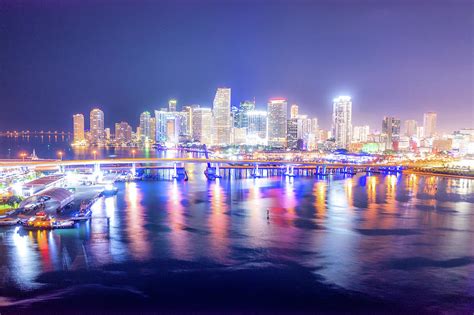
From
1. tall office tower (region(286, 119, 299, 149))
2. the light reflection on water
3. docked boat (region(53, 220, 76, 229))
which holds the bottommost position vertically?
the light reflection on water

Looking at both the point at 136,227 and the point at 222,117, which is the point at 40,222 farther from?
the point at 222,117

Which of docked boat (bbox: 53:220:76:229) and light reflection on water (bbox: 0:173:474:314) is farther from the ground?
docked boat (bbox: 53:220:76:229)

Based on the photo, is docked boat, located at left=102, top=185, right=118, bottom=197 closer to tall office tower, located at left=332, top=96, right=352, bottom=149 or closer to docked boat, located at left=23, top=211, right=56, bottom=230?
docked boat, located at left=23, top=211, right=56, bottom=230

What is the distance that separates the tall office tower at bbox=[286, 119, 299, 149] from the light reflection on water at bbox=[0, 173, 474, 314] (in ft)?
172

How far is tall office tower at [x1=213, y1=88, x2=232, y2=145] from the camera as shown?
7388 centimetres

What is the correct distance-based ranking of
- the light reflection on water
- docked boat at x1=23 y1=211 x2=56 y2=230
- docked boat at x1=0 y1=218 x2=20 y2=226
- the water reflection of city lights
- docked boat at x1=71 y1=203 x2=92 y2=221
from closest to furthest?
the light reflection on water → the water reflection of city lights → docked boat at x1=23 y1=211 x2=56 y2=230 → docked boat at x1=0 y1=218 x2=20 y2=226 → docked boat at x1=71 y1=203 x2=92 y2=221

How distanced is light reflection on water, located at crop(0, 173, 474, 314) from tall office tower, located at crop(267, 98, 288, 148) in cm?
5498

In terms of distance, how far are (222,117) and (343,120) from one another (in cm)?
2480

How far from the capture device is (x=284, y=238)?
10.4 meters

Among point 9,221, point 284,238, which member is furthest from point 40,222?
point 284,238

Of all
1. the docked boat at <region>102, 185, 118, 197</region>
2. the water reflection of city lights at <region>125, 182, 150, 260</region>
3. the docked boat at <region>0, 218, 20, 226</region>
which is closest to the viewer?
the water reflection of city lights at <region>125, 182, 150, 260</region>

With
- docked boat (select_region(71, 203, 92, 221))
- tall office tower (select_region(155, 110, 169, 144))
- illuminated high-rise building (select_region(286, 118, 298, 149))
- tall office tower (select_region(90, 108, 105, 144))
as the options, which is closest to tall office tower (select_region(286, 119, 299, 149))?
illuminated high-rise building (select_region(286, 118, 298, 149))

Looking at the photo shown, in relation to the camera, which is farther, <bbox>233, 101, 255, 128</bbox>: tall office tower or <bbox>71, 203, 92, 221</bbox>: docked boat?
<bbox>233, 101, 255, 128</bbox>: tall office tower

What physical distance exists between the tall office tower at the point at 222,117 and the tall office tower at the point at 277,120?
7863 millimetres
